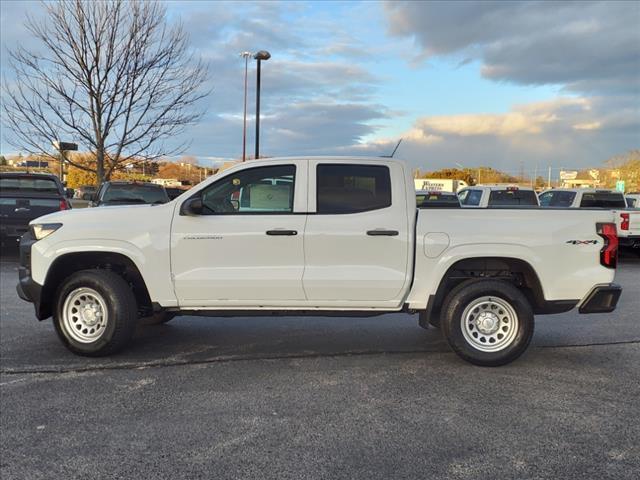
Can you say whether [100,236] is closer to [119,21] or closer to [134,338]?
[134,338]

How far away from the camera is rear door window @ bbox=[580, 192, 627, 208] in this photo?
14492 millimetres

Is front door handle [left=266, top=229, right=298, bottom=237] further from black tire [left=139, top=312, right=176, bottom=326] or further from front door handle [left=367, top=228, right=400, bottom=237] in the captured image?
black tire [left=139, top=312, right=176, bottom=326]

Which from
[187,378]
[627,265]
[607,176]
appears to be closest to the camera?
[187,378]

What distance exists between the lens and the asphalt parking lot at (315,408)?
3359 millimetres

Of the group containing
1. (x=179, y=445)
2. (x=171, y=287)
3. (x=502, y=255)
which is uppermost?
(x=502, y=255)

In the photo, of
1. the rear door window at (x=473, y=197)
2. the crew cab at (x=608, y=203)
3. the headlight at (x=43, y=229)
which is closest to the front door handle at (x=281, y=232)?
the headlight at (x=43, y=229)

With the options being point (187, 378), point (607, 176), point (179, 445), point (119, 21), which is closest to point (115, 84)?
point (119, 21)

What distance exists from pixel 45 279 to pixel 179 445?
8.76ft

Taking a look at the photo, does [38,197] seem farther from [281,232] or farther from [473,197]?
[473,197]

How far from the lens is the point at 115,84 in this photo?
57.5 ft

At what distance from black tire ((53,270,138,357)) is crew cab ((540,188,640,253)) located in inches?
386

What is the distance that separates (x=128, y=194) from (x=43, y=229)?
718 centimetres

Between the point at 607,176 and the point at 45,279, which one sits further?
the point at 607,176

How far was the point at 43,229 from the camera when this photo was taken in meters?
5.41
